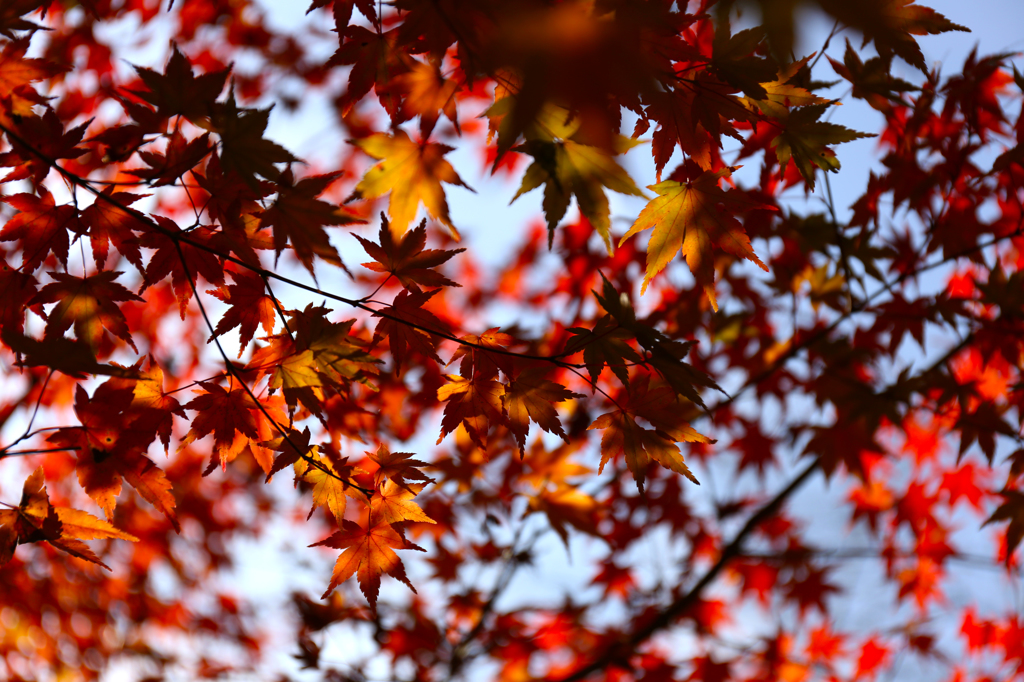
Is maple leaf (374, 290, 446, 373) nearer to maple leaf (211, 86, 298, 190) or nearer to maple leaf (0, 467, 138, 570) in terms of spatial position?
maple leaf (211, 86, 298, 190)

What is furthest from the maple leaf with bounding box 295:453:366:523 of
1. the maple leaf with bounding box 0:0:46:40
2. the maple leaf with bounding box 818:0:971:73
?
the maple leaf with bounding box 818:0:971:73

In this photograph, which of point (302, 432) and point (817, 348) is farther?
point (817, 348)

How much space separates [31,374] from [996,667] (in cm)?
629

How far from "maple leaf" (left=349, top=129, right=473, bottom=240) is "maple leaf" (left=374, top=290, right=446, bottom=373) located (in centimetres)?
15

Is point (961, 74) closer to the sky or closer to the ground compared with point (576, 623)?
closer to the sky

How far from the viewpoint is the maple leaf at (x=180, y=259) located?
1.32 meters

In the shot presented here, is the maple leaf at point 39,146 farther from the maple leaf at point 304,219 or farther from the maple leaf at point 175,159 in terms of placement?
the maple leaf at point 304,219

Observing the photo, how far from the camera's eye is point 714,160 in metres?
1.61

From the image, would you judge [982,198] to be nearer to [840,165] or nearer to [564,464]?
[840,165]

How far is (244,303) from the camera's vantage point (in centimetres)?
136

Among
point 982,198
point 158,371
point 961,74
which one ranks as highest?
point 961,74

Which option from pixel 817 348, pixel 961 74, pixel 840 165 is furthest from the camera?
pixel 817 348

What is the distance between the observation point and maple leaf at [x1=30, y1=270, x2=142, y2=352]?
134 centimetres

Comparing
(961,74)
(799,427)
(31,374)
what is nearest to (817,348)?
(799,427)
